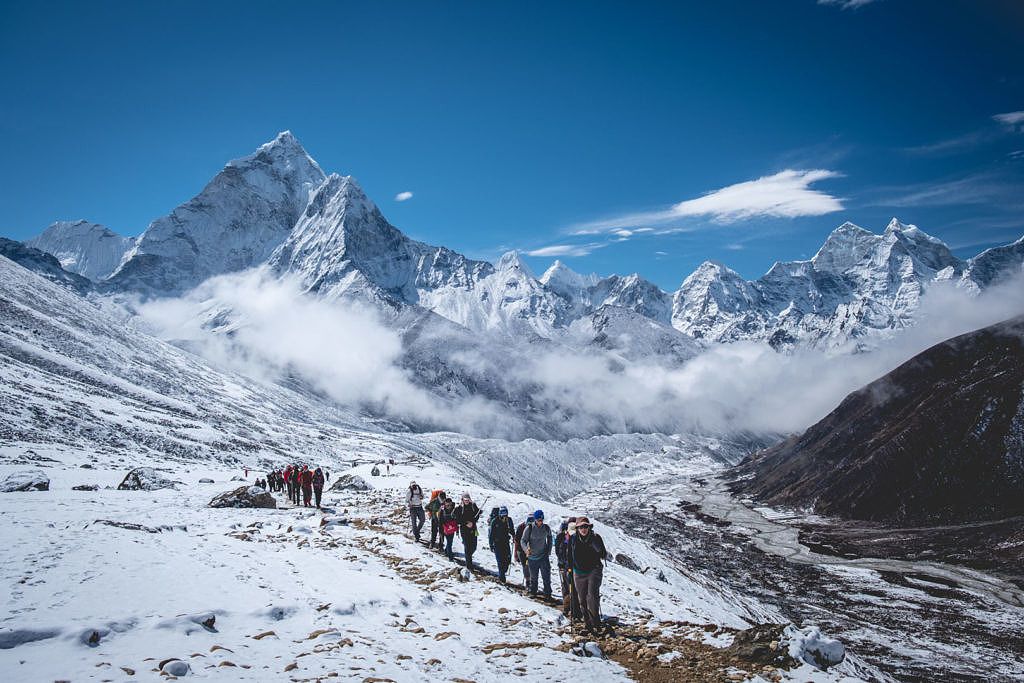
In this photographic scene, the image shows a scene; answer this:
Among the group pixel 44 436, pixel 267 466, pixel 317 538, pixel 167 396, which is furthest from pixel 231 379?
pixel 317 538

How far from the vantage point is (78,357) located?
119938mm

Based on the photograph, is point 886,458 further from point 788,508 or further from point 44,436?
point 44,436

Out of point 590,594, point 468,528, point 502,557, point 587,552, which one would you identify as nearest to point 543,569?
point 502,557

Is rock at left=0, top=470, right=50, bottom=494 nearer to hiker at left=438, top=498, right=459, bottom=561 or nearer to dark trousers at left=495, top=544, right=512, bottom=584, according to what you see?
hiker at left=438, top=498, right=459, bottom=561

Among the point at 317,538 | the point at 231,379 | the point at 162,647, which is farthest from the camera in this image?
the point at 231,379

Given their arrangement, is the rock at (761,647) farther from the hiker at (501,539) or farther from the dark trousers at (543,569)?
the hiker at (501,539)

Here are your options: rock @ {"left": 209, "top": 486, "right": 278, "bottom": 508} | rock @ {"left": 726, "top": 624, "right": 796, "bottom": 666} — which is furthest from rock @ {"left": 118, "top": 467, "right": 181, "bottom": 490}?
rock @ {"left": 726, "top": 624, "right": 796, "bottom": 666}

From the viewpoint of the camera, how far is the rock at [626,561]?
33.4m

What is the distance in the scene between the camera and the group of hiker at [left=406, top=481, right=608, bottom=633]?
541 inches

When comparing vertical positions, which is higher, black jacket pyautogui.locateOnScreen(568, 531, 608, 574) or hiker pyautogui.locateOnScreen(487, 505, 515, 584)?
black jacket pyautogui.locateOnScreen(568, 531, 608, 574)

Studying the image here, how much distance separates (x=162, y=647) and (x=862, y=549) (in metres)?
117

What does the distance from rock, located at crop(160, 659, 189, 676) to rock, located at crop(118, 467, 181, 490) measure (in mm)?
30761

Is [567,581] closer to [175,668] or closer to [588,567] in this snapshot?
[588,567]

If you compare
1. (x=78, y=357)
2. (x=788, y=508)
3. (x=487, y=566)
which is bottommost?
(x=788, y=508)
